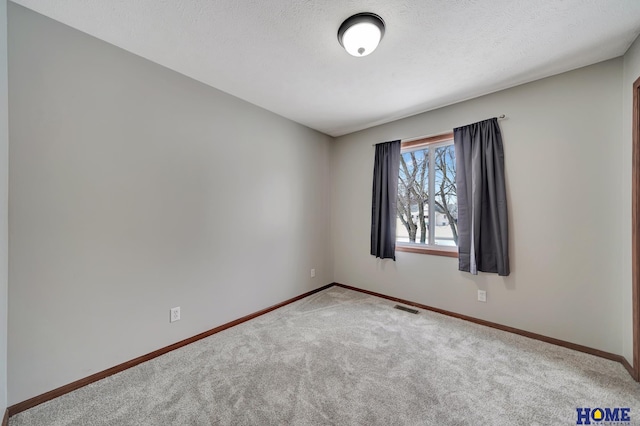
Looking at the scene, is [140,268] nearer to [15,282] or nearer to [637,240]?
[15,282]

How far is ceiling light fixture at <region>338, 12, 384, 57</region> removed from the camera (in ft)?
5.11

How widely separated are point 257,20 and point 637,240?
309 centimetres

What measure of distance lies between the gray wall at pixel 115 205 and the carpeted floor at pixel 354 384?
0.31 meters

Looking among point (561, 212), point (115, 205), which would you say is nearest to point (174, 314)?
point (115, 205)

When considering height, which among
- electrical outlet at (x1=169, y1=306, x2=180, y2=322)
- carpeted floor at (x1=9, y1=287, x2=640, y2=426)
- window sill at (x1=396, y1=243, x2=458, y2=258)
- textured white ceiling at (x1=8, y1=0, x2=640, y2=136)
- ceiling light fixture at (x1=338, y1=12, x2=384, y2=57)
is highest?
textured white ceiling at (x1=8, y1=0, x2=640, y2=136)

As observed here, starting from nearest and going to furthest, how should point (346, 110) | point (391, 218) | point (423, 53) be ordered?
point (423, 53) → point (346, 110) → point (391, 218)

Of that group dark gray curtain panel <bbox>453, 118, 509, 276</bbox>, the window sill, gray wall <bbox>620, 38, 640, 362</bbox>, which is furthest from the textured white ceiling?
the window sill

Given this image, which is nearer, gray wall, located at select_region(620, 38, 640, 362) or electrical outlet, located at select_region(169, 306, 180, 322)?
gray wall, located at select_region(620, 38, 640, 362)

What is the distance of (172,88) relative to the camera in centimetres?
219

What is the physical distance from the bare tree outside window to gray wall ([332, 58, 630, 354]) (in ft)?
1.12

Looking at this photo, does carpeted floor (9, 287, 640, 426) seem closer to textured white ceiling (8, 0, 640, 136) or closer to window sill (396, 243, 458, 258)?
window sill (396, 243, 458, 258)

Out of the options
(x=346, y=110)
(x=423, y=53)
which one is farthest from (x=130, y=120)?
(x=423, y=53)

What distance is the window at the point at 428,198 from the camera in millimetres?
2992

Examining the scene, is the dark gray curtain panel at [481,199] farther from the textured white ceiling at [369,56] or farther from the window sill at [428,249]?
the textured white ceiling at [369,56]
